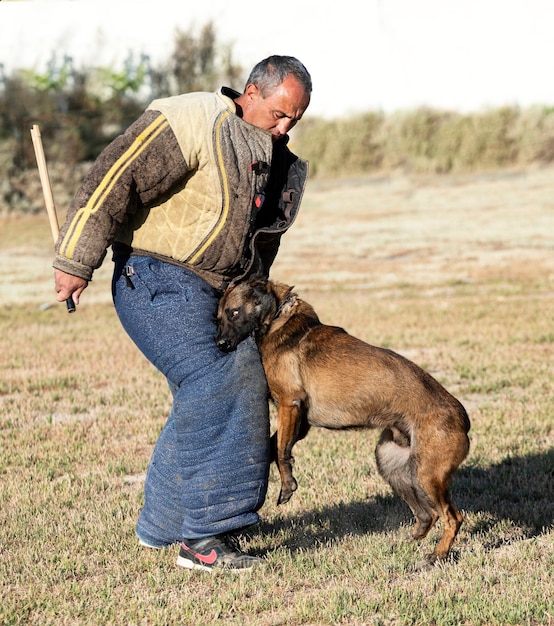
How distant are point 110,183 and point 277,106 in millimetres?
815

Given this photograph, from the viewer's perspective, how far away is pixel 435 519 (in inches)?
194

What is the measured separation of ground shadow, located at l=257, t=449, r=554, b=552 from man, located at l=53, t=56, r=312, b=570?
690mm

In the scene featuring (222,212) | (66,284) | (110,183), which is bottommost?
(66,284)

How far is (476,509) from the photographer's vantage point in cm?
561

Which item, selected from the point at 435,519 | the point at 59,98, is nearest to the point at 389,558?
the point at 435,519

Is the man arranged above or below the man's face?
below

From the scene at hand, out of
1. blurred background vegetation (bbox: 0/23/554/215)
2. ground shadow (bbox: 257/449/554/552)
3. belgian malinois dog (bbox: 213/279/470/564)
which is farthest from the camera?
blurred background vegetation (bbox: 0/23/554/215)

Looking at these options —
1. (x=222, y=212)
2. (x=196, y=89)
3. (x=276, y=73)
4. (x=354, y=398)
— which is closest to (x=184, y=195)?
A: (x=222, y=212)

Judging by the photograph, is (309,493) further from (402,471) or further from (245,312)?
(245,312)

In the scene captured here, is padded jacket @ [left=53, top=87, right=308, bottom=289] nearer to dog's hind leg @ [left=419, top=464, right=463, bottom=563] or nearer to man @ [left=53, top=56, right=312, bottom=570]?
man @ [left=53, top=56, right=312, bottom=570]

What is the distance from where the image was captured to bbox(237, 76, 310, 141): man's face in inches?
169

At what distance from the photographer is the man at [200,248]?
422 centimetres

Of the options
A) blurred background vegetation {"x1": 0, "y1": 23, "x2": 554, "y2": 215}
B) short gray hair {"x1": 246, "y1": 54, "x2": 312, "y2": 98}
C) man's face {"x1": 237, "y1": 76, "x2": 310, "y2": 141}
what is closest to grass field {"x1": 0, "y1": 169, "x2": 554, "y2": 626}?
man's face {"x1": 237, "y1": 76, "x2": 310, "y2": 141}

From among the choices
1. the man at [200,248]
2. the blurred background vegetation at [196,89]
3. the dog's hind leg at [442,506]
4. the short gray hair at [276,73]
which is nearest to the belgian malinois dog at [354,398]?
the dog's hind leg at [442,506]
